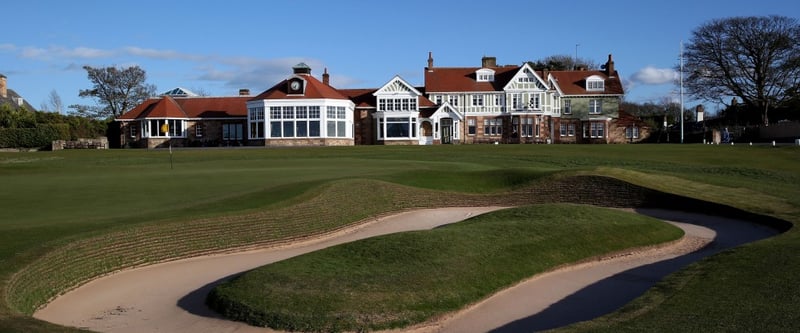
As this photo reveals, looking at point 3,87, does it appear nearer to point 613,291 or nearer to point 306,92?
point 306,92

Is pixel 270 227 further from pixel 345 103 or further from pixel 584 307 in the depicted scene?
pixel 345 103

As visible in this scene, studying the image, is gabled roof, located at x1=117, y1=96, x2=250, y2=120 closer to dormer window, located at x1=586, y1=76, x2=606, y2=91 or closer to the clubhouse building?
the clubhouse building

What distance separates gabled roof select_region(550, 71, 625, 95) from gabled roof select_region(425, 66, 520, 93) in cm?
582

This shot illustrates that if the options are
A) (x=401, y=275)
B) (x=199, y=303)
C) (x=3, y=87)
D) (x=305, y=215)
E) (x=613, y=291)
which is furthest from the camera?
(x=3, y=87)

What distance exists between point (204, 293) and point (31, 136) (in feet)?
190

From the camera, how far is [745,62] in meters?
68.3

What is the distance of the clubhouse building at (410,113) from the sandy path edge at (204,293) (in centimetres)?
4741

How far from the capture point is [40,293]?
10922 millimetres

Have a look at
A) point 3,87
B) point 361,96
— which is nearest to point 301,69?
point 361,96

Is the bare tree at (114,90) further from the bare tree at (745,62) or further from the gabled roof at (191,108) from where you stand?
the bare tree at (745,62)

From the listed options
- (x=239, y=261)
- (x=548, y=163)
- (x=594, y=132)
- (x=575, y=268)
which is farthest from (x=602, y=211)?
(x=594, y=132)

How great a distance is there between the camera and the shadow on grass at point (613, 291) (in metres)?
10.7

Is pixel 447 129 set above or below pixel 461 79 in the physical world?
below

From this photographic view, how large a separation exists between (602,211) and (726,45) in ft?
186
